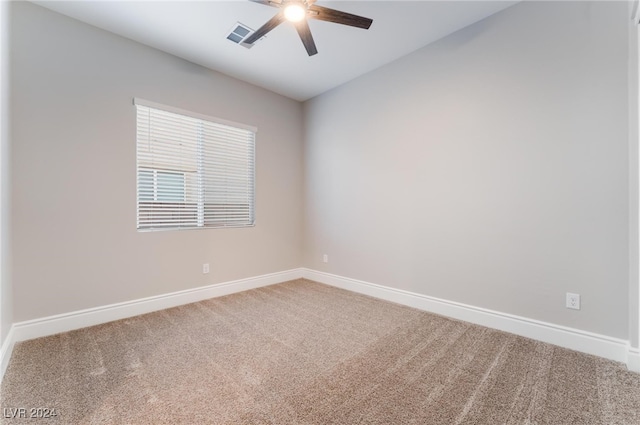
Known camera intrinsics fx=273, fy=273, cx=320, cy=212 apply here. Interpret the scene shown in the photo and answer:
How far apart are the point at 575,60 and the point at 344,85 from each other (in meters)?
2.47

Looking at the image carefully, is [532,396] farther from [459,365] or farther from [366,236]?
[366,236]

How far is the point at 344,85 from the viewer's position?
387 centimetres

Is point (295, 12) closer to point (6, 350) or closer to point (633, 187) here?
point (633, 187)

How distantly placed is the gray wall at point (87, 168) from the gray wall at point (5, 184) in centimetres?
9

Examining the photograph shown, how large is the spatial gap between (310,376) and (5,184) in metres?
2.68

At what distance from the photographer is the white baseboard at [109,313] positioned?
2.23m

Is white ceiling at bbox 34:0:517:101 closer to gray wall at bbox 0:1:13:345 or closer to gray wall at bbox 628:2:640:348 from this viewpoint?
gray wall at bbox 0:1:13:345

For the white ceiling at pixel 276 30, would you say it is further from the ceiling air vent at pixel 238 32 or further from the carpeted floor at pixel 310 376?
the carpeted floor at pixel 310 376

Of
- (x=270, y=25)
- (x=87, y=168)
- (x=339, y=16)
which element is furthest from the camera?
(x=87, y=168)

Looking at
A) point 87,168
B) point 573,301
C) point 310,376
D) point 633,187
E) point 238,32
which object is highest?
point 238,32

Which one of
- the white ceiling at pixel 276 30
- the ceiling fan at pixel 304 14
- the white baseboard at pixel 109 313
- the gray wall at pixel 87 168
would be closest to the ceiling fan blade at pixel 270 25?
the ceiling fan at pixel 304 14

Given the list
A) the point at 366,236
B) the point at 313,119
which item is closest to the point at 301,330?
the point at 366,236

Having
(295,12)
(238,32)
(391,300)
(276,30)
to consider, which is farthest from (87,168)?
(391,300)

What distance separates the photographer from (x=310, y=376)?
5.89 ft
